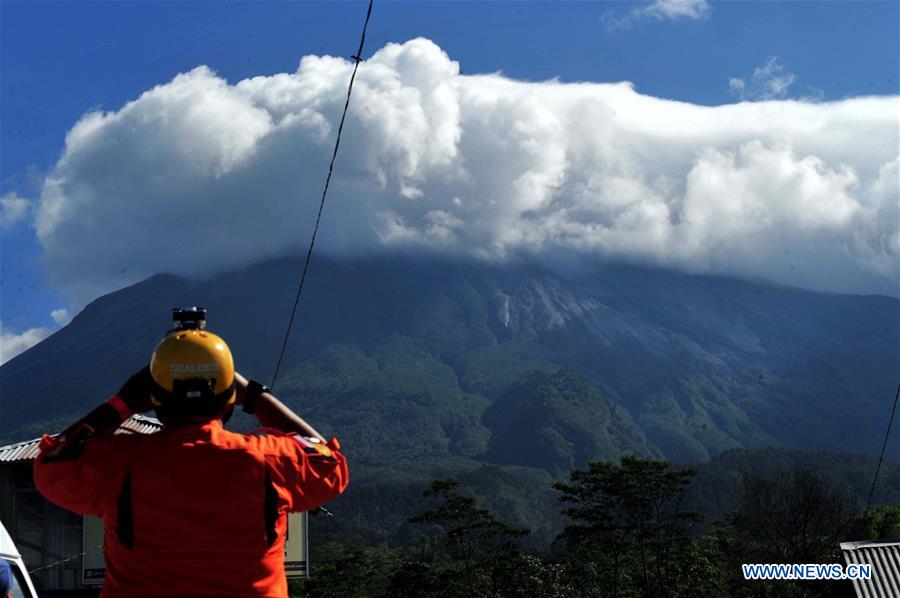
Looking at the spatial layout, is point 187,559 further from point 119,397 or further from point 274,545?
point 119,397

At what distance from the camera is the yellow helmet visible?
3.46m

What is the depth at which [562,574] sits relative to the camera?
66.6 meters

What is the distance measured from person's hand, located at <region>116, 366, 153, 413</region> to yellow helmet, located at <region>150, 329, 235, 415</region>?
0.03 metres

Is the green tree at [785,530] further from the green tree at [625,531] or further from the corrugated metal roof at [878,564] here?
the corrugated metal roof at [878,564]

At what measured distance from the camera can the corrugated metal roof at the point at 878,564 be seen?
78.0ft

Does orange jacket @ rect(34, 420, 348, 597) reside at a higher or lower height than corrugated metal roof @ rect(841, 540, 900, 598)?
lower

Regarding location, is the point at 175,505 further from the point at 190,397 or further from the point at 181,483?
the point at 190,397

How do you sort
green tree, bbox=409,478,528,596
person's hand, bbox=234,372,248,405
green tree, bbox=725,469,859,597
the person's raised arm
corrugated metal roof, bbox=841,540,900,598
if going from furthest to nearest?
green tree, bbox=409,478,528,596 → green tree, bbox=725,469,859,597 → corrugated metal roof, bbox=841,540,900,598 → the person's raised arm → person's hand, bbox=234,372,248,405

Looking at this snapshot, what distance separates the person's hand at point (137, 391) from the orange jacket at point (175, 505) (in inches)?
5.6

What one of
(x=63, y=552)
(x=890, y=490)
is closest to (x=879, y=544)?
(x=63, y=552)

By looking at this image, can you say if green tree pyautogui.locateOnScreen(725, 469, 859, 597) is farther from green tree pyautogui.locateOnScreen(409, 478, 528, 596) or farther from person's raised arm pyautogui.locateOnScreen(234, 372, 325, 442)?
person's raised arm pyautogui.locateOnScreen(234, 372, 325, 442)

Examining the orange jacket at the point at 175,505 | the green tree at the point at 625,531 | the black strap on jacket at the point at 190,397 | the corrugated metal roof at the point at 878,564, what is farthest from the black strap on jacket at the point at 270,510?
the green tree at the point at 625,531

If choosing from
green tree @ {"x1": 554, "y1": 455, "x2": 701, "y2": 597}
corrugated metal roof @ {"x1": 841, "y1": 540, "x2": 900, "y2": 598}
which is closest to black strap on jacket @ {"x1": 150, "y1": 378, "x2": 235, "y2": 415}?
corrugated metal roof @ {"x1": 841, "y1": 540, "x2": 900, "y2": 598}

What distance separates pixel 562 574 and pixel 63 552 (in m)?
37.8
